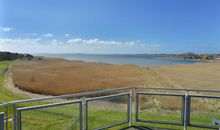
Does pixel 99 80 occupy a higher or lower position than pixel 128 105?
lower

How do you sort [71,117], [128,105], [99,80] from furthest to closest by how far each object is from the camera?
[99,80]
[128,105]
[71,117]

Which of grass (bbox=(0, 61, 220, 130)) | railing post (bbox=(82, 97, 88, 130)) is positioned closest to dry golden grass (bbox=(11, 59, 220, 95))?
grass (bbox=(0, 61, 220, 130))

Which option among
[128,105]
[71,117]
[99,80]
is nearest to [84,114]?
[71,117]

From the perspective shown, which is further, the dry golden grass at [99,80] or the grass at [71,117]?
the dry golden grass at [99,80]

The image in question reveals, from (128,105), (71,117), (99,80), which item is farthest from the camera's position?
(99,80)

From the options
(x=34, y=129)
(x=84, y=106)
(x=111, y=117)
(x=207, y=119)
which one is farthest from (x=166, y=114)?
(x=34, y=129)

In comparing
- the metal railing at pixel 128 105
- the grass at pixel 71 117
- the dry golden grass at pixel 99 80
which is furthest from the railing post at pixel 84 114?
the dry golden grass at pixel 99 80

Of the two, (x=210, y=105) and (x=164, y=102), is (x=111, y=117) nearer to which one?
(x=164, y=102)

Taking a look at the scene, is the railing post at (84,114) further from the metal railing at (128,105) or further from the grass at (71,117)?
the grass at (71,117)

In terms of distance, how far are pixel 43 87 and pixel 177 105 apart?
50.2ft

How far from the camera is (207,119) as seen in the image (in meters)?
4.60

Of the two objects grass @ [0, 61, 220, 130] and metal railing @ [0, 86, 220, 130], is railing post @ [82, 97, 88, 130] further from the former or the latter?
grass @ [0, 61, 220, 130]

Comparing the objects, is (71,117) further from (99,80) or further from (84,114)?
(99,80)

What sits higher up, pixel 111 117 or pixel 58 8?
pixel 58 8
